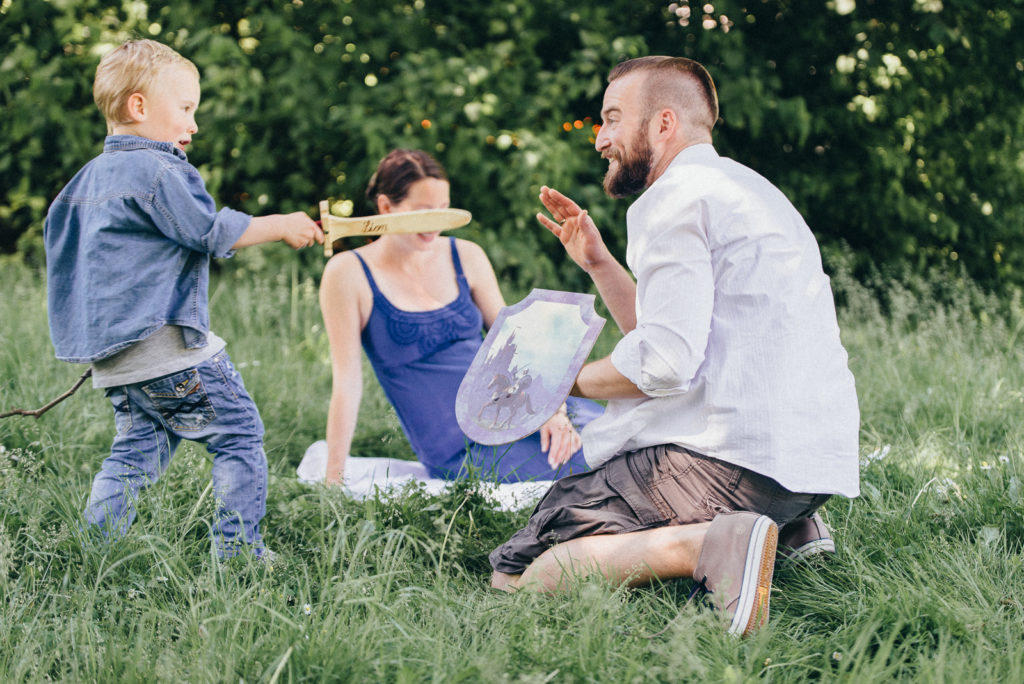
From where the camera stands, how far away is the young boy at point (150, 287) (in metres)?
2.43

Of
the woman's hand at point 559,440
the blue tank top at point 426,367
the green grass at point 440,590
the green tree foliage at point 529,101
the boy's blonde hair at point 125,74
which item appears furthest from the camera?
the green tree foliage at point 529,101

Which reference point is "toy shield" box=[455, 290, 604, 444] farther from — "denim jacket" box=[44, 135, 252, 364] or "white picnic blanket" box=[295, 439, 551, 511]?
"denim jacket" box=[44, 135, 252, 364]

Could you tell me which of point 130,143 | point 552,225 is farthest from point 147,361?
point 552,225

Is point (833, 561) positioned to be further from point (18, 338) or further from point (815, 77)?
point (815, 77)

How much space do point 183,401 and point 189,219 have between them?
1.58 feet

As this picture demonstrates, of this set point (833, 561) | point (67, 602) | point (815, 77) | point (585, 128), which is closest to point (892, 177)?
point (815, 77)

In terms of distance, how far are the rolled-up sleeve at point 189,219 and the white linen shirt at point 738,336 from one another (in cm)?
105

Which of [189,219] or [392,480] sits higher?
[189,219]

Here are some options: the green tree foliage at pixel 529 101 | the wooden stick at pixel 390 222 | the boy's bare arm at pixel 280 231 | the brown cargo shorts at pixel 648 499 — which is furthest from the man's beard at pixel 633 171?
the green tree foliage at pixel 529 101

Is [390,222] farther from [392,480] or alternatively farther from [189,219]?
[392,480]

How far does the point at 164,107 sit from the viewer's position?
98.8 inches

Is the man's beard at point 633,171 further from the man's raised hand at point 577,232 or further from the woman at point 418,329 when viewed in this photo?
the woman at point 418,329

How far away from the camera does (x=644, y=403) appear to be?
7.43ft

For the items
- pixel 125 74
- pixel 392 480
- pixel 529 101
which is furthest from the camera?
pixel 529 101
